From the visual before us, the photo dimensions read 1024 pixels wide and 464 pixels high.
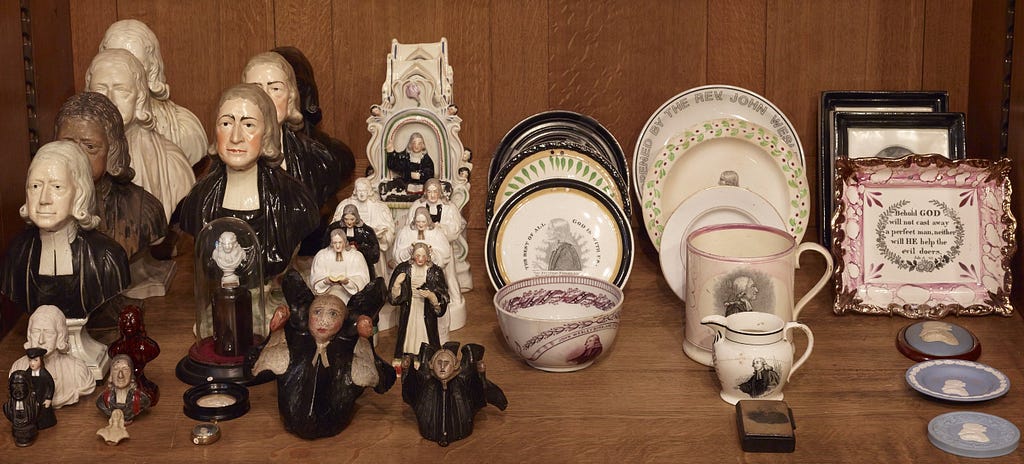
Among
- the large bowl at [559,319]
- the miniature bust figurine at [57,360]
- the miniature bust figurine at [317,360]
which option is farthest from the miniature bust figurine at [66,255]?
the large bowl at [559,319]

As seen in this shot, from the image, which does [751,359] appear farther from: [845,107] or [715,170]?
[845,107]

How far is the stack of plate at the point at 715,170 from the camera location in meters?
1.98

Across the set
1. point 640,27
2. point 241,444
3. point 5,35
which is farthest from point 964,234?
point 5,35

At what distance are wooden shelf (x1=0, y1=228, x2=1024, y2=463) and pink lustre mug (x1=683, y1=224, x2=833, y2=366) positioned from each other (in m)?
0.04

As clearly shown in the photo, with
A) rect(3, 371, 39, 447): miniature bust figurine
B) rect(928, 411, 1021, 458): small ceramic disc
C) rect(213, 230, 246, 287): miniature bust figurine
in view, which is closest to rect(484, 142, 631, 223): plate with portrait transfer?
rect(213, 230, 246, 287): miniature bust figurine

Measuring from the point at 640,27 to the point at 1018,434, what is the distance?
1.01 meters

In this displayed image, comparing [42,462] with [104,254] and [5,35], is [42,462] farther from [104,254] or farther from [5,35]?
[5,35]

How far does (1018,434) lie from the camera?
1549mm

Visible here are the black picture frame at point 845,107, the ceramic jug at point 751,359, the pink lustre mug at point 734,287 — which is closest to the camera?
the ceramic jug at point 751,359

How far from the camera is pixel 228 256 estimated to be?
5.88ft

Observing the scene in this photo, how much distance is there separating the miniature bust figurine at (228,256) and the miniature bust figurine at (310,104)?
357mm

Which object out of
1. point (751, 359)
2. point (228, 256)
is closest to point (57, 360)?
point (228, 256)

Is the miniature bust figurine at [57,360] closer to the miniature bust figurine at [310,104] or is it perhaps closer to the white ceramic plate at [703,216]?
the miniature bust figurine at [310,104]

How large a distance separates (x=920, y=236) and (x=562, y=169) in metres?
0.53
